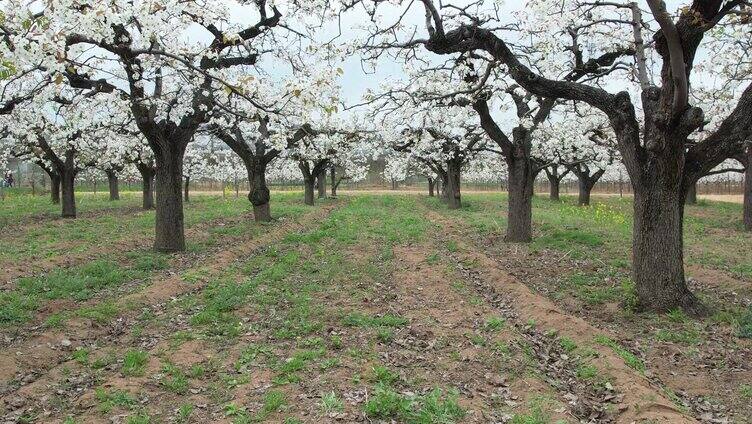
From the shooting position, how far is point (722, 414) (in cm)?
548

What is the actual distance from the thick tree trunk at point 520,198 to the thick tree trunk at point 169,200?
9776 mm

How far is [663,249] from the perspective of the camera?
8570 mm

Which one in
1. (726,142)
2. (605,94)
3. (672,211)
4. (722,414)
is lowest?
(722,414)

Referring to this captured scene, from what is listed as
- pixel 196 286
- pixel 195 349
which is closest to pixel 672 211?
pixel 195 349

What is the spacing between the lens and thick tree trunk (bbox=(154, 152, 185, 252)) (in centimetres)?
1456

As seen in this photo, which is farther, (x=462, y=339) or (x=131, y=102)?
(x=131, y=102)

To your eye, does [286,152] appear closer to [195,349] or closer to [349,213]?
[349,213]

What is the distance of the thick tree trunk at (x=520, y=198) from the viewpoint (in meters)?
16.7

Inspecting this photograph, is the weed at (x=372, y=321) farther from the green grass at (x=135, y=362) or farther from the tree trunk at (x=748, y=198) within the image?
the tree trunk at (x=748, y=198)

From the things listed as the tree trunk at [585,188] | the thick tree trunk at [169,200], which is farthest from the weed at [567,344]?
the tree trunk at [585,188]

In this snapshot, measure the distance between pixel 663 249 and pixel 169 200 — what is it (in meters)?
11.9

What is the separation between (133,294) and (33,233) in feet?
36.0

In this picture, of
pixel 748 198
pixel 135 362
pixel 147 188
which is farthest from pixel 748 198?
pixel 147 188

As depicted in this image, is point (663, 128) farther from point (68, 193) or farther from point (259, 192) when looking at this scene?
point (68, 193)
